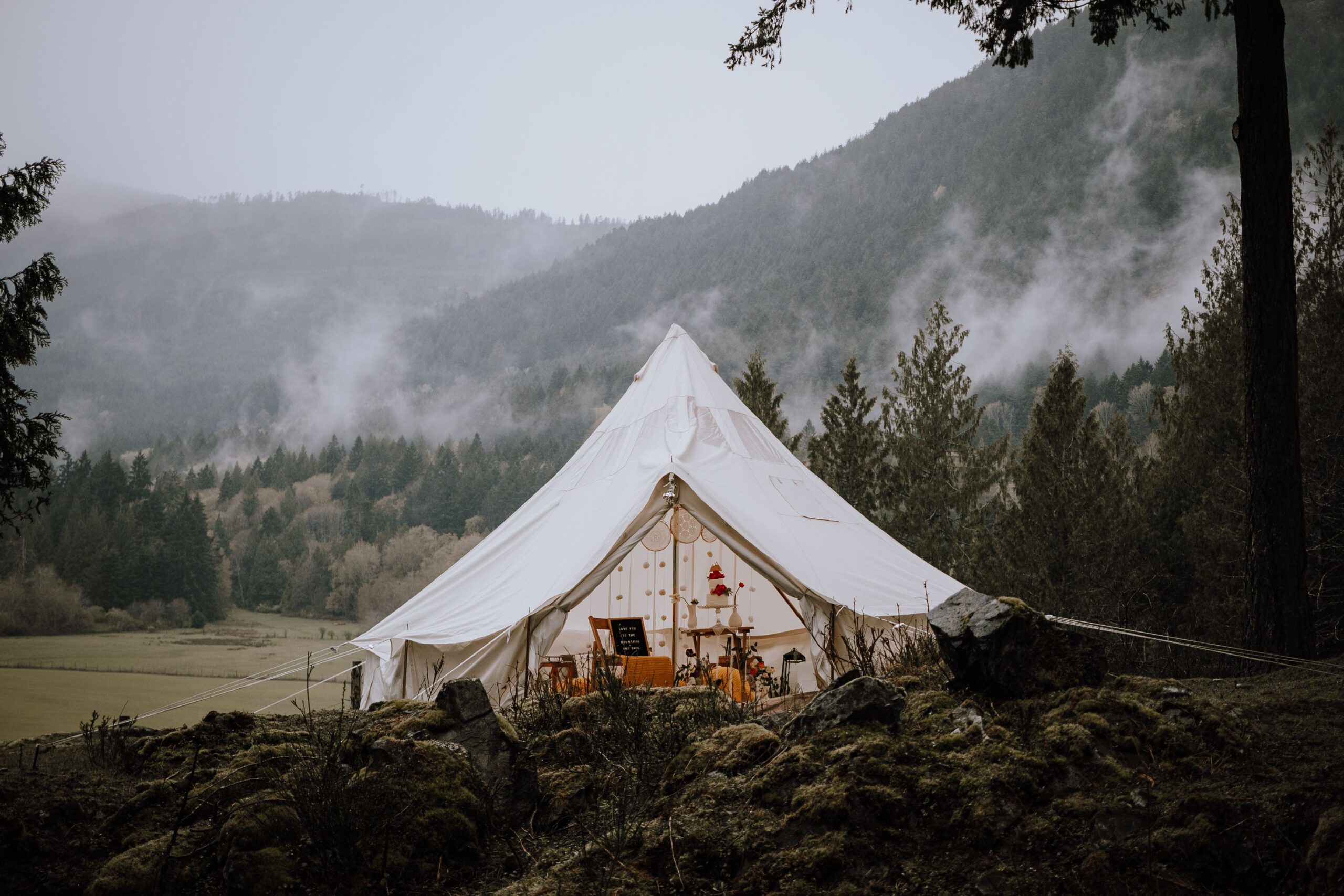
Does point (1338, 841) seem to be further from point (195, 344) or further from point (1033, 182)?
point (195, 344)

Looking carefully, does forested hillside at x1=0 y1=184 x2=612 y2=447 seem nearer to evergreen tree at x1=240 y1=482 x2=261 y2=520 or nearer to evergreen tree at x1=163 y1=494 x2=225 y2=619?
evergreen tree at x1=240 y1=482 x2=261 y2=520

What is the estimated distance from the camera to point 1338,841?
Result: 6.06 ft

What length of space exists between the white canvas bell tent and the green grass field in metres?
0.84

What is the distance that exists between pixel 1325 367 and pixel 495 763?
11742 millimetres

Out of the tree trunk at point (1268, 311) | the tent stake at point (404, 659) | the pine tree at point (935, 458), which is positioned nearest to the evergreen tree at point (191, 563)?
the tent stake at point (404, 659)

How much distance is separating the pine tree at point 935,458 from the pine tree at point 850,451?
249mm

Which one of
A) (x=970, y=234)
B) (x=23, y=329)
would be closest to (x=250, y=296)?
(x=970, y=234)

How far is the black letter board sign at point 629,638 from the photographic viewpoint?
7453 mm

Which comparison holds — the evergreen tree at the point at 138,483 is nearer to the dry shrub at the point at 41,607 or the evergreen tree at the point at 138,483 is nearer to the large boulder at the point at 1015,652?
the dry shrub at the point at 41,607

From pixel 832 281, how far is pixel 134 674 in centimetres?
7565

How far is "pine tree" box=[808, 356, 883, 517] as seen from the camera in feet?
52.5

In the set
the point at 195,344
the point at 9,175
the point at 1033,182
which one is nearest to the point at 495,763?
the point at 9,175

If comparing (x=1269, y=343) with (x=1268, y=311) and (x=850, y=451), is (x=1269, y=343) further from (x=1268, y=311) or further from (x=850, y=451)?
(x=850, y=451)

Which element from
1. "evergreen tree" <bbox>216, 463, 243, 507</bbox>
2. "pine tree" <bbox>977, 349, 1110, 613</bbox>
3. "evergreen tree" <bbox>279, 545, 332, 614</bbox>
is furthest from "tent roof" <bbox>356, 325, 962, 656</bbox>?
"evergreen tree" <bbox>216, 463, 243, 507</bbox>
